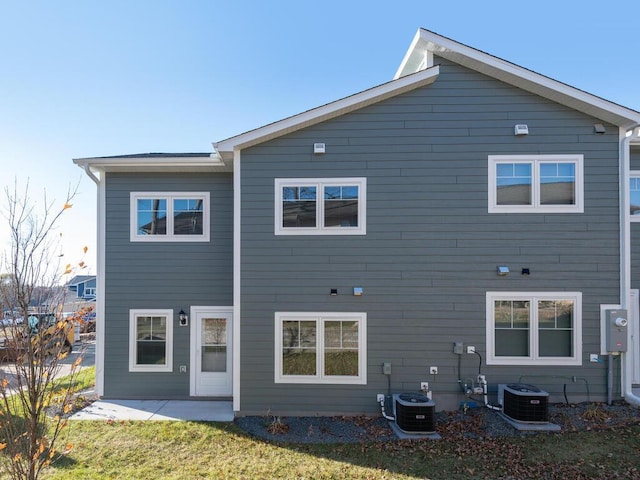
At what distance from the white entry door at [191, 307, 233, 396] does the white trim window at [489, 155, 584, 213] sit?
6.00 meters

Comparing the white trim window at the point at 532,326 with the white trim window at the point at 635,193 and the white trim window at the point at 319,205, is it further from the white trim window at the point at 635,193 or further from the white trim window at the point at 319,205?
the white trim window at the point at 319,205

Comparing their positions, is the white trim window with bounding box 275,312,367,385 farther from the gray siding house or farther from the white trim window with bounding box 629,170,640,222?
the white trim window with bounding box 629,170,640,222

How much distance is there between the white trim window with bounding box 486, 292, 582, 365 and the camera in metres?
6.18

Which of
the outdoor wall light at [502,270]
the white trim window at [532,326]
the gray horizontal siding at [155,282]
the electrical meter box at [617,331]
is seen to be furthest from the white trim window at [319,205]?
the electrical meter box at [617,331]

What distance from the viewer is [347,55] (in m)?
10.5

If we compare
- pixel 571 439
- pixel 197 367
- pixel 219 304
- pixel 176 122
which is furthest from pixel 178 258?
pixel 571 439

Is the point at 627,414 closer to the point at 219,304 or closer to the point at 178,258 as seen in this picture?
the point at 219,304

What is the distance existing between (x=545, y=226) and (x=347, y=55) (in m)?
7.80

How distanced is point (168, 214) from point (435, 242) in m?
5.67

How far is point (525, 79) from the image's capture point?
6.10 meters

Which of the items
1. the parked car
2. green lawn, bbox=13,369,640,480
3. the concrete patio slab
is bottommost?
the concrete patio slab

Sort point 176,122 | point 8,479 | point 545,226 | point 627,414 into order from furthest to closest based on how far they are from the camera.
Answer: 1. point 176,122
2. point 545,226
3. point 627,414
4. point 8,479

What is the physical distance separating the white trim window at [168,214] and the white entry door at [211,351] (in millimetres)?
1807

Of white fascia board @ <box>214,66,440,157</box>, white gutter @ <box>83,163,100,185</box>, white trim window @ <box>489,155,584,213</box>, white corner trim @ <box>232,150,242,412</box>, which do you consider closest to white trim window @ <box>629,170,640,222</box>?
white trim window @ <box>489,155,584,213</box>
